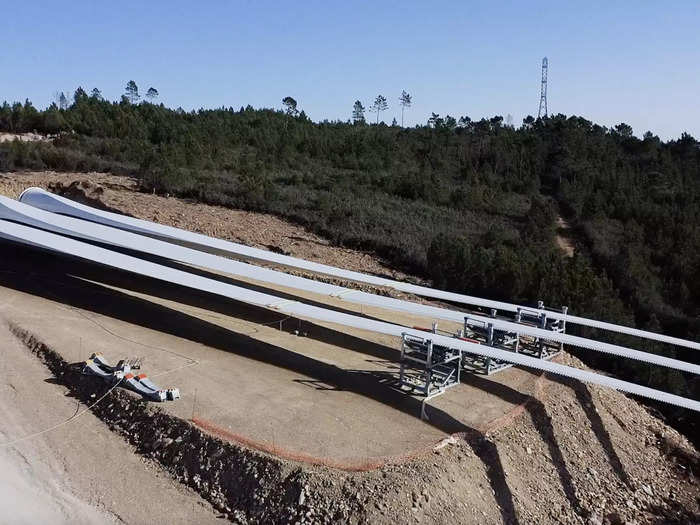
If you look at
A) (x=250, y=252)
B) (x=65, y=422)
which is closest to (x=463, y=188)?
(x=250, y=252)

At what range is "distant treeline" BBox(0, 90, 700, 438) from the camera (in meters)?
21.4

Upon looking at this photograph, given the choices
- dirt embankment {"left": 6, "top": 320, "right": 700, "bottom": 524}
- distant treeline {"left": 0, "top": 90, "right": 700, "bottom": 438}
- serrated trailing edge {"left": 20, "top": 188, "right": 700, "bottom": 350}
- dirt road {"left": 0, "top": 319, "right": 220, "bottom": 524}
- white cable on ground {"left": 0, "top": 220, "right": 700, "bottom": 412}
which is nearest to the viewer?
dirt embankment {"left": 6, "top": 320, "right": 700, "bottom": 524}

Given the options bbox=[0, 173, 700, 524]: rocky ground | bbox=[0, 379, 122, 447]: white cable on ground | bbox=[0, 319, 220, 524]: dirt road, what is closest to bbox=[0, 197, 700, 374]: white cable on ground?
bbox=[0, 173, 700, 524]: rocky ground

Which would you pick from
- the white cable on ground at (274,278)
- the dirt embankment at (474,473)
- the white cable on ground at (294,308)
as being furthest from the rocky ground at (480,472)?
the white cable on ground at (294,308)

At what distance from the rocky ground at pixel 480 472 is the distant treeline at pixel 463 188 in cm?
476

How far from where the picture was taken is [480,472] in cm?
883

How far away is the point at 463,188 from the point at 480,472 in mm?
30429

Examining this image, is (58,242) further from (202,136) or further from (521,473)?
(202,136)

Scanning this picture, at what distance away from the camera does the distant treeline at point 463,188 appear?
21391 mm

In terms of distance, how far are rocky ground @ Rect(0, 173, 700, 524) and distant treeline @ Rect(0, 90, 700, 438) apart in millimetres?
4755

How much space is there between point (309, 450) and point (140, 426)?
289 cm

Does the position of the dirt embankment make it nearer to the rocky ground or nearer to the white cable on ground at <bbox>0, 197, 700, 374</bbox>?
the rocky ground

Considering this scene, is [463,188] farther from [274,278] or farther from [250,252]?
[274,278]

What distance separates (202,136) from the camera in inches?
1672
